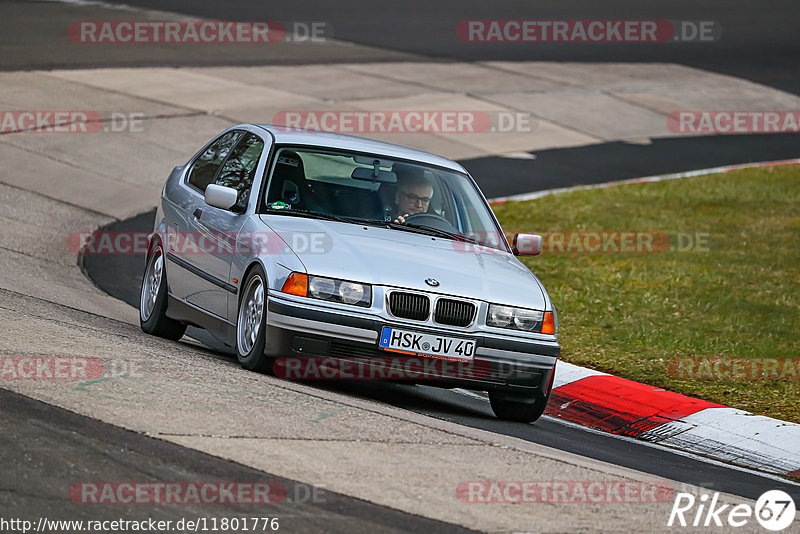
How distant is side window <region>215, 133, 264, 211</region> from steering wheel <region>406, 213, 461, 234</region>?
1.14 metres

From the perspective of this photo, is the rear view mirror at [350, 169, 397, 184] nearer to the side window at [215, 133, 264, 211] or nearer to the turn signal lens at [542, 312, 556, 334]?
the side window at [215, 133, 264, 211]

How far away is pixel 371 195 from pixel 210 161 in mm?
1580

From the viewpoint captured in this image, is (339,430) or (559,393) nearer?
(339,430)

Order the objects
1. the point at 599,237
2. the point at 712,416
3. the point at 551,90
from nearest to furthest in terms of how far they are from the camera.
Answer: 1. the point at 712,416
2. the point at 599,237
3. the point at 551,90

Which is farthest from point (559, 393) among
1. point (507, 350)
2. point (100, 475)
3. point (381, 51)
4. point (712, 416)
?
point (381, 51)

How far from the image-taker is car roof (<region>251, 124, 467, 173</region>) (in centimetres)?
910

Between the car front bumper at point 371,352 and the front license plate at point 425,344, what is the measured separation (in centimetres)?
3

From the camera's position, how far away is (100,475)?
559cm

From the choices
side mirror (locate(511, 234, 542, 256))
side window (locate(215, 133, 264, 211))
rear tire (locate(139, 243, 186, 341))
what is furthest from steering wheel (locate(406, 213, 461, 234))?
rear tire (locate(139, 243, 186, 341))

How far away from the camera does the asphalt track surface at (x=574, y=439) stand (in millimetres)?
7699

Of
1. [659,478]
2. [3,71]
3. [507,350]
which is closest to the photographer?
[659,478]

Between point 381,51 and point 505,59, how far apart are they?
293 cm

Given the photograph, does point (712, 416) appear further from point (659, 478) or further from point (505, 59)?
point (505, 59)

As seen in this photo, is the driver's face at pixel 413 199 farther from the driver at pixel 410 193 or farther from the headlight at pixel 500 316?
the headlight at pixel 500 316
